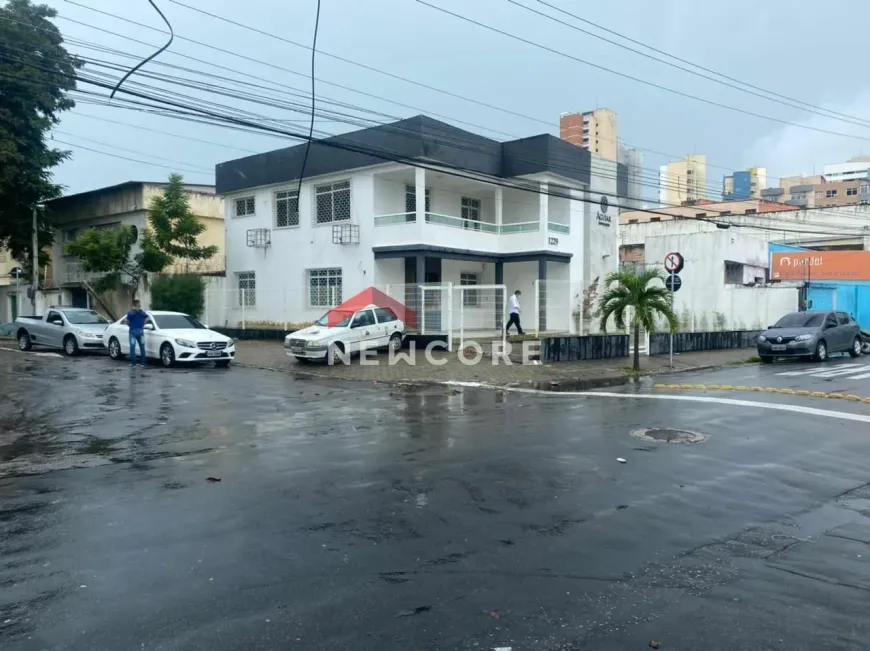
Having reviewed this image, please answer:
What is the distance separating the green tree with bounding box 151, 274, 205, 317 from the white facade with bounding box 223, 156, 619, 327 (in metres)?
0.81

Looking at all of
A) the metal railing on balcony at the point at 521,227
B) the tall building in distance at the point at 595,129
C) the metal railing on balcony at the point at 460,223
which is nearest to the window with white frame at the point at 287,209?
the metal railing on balcony at the point at 460,223

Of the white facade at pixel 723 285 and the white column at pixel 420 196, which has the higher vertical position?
the white column at pixel 420 196

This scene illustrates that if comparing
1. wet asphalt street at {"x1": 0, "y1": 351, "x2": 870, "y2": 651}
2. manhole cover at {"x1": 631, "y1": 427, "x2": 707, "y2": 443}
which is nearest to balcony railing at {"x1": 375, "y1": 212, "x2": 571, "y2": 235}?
wet asphalt street at {"x1": 0, "y1": 351, "x2": 870, "y2": 651}

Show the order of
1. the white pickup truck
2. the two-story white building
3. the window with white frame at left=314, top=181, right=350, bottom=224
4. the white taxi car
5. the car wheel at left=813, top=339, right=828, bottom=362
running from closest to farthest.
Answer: the white taxi car < the car wheel at left=813, top=339, right=828, bottom=362 < the white pickup truck < the two-story white building < the window with white frame at left=314, top=181, right=350, bottom=224

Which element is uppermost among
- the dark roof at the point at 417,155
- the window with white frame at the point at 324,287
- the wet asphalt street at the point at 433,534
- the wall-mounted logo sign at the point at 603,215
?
the dark roof at the point at 417,155

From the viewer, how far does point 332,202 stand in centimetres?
2612

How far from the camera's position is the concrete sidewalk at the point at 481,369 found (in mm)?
16453

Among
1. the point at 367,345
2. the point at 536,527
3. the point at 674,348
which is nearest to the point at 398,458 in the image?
the point at 536,527

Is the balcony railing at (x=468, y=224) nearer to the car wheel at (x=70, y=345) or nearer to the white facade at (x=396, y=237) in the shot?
the white facade at (x=396, y=237)

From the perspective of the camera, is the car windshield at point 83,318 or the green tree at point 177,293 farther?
the green tree at point 177,293

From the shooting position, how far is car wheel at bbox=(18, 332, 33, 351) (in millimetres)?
22688

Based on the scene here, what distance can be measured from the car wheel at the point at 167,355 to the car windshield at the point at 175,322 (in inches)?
27.7

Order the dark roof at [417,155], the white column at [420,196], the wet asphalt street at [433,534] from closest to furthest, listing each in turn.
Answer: the wet asphalt street at [433,534], the dark roof at [417,155], the white column at [420,196]

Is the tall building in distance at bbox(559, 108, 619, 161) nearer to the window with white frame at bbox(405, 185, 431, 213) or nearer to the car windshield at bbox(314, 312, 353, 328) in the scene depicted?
the window with white frame at bbox(405, 185, 431, 213)
